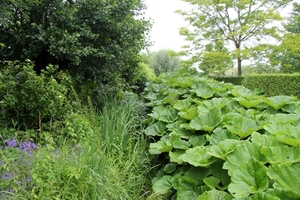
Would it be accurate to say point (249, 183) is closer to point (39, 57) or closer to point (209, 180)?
point (209, 180)

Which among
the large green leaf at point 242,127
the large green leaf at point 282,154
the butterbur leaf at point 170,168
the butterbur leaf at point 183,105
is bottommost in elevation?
the butterbur leaf at point 170,168

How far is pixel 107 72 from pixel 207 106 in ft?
7.23

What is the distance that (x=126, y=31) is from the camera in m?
4.11

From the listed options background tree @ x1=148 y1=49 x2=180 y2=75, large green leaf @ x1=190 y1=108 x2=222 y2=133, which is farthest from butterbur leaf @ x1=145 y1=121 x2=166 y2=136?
background tree @ x1=148 y1=49 x2=180 y2=75

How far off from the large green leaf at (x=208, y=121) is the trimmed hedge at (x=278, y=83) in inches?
192

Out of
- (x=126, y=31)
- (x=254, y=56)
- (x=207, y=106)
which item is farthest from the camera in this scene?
(x=254, y=56)

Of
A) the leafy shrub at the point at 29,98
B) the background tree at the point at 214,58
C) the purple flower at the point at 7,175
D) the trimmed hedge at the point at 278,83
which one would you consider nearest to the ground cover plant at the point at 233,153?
the purple flower at the point at 7,175

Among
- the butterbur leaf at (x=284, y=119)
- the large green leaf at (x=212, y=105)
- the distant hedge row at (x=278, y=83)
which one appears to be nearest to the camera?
the butterbur leaf at (x=284, y=119)

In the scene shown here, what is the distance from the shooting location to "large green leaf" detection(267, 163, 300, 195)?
1.10 meters

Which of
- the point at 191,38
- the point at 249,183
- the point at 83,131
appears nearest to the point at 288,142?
the point at 249,183

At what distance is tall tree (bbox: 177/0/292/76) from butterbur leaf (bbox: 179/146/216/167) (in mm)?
8507

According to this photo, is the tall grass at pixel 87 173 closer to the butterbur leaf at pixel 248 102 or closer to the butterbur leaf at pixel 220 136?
the butterbur leaf at pixel 220 136

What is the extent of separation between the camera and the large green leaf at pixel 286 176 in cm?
110

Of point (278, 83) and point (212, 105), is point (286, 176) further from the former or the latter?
point (278, 83)
